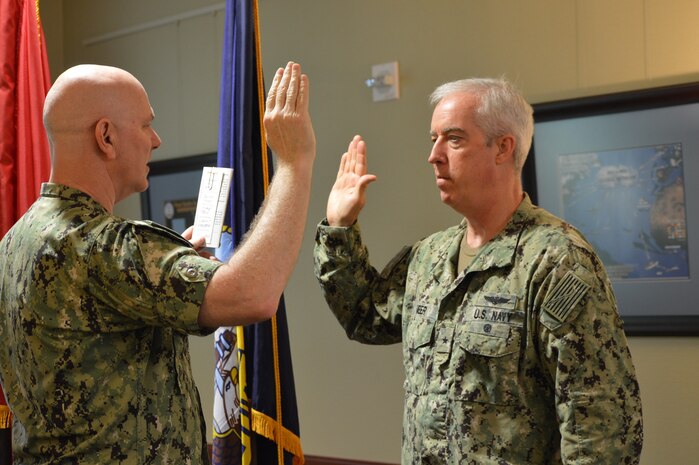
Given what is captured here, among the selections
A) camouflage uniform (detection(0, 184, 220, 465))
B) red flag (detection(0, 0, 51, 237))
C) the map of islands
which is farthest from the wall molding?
camouflage uniform (detection(0, 184, 220, 465))

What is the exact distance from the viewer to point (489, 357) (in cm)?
157

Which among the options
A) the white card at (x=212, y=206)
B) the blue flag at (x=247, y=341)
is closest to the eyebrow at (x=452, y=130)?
the white card at (x=212, y=206)

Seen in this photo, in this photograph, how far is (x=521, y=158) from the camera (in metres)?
1.82

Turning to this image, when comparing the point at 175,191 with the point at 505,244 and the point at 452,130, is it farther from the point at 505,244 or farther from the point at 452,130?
the point at 505,244

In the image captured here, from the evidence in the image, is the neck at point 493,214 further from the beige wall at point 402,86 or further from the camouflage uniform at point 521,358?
the beige wall at point 402,86

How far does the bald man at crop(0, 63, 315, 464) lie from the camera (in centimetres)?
110

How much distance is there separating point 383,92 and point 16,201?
157cm

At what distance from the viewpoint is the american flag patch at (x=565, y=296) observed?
150cm

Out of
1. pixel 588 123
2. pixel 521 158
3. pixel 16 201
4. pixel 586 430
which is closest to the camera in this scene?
pixel 586 430

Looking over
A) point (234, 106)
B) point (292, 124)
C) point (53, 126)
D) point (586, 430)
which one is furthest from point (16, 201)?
point (586, 430)

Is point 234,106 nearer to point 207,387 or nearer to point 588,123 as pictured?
point 588,123

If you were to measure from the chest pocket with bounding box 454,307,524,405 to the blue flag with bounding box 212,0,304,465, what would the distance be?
34.1 inches

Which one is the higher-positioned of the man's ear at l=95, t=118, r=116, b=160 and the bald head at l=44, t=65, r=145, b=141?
the bald head at l=44, t=65, r=145, b=141

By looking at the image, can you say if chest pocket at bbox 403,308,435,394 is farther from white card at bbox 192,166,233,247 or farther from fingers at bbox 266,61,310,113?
fingers at bbox 266,61,310,113
